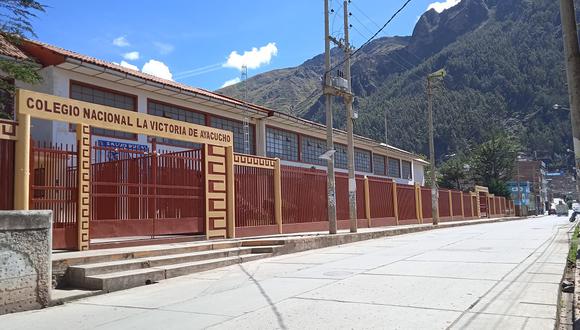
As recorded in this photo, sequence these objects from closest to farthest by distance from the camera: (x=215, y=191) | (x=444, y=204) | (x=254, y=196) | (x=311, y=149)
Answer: (x=215, y=191), (x=254, y=196), (x=311, y=149), (x=444, y=204)

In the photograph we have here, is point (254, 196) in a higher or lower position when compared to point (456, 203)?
higher

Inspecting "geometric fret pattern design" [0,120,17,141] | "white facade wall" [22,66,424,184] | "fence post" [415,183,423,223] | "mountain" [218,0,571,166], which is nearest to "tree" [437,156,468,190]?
"mountain" [218,0,571,166]

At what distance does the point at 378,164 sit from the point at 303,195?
945 inches

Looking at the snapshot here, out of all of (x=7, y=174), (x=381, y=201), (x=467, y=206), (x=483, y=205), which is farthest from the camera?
(x=483, y=205)

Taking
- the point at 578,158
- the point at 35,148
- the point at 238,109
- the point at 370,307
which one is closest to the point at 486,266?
the point at 578,158

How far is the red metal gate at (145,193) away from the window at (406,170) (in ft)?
119

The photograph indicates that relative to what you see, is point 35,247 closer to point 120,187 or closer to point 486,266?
point 120,187

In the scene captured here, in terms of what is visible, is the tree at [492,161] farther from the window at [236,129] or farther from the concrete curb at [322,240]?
the concrete curb at [322,240]

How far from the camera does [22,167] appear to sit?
10.5 meters

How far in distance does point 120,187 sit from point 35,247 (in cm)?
503

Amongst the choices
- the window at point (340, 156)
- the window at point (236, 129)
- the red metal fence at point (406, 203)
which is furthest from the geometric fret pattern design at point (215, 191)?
the window at point (340, 156)

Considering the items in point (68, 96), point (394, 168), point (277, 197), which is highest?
point (68, 96)

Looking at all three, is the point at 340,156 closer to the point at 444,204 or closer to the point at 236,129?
the point at 444,204

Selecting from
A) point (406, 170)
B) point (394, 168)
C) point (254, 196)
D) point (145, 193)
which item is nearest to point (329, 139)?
point (254, 196)
